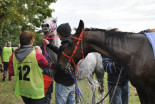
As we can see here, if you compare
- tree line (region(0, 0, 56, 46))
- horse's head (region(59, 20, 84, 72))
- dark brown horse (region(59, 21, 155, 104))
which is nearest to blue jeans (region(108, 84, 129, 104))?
dark brown horse (region(59, 21, 155, 104))

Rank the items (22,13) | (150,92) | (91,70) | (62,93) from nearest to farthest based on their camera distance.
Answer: (150,92), (62,93), (91,70), (22,13)

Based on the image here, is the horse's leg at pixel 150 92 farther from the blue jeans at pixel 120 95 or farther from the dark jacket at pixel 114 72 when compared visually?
the blue jeans at pixel 120 95

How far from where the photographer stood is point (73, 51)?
2.62 m

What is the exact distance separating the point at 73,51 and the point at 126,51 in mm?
789

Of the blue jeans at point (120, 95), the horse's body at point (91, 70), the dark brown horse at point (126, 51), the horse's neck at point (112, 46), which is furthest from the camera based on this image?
the horse's body at point (91, 70)

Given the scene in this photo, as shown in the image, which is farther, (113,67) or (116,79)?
(116,79)

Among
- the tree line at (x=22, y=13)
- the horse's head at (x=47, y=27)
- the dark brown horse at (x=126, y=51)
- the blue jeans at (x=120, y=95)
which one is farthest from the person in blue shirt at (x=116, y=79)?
the tree line at (x=22, y=13)

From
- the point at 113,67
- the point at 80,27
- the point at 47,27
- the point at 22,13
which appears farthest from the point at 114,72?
the point at 22,13

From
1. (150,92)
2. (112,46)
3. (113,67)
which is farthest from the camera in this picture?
(113,67)

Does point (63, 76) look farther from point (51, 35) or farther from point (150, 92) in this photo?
point (150, 92)

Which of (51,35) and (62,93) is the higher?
(51,35)

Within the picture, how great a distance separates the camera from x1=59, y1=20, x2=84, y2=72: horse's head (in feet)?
8.55

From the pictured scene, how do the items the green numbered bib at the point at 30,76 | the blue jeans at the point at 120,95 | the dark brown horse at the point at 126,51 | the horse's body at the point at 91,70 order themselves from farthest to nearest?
the horse's body at the point at 91,70 → the blue jeans at the point at 120,95 → the green numbered bib at the point at 30,76 → the dark brown horse at the point at 126,51

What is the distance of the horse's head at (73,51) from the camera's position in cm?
261
